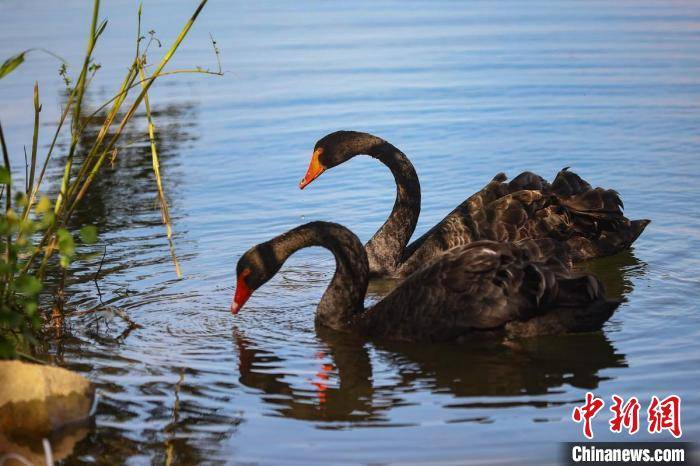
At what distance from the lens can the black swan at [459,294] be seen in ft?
18.9

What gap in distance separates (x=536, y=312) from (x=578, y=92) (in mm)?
7820

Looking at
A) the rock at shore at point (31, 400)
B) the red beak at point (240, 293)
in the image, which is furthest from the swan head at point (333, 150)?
the rock at shore at point (31, 400)

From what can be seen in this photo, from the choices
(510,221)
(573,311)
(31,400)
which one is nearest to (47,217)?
(31,400)

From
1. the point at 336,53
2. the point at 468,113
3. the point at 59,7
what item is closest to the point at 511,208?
the point at 468,113

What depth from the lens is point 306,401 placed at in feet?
17.1

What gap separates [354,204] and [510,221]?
77.0 inches

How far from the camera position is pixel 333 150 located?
7.93 meters

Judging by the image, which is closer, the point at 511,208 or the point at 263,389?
the point at 263,389

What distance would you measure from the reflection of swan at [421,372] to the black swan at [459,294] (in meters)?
0.11

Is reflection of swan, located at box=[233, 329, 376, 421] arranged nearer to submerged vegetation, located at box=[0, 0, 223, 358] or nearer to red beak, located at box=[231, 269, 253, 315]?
red beak, located at box=[231, 269, 253, 315]

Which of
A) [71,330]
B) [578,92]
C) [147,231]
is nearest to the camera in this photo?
[71,330]

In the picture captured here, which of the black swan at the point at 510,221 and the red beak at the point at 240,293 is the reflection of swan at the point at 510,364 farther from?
the black swan at the point at 510,221

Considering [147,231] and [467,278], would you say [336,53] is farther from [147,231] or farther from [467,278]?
[467,278]

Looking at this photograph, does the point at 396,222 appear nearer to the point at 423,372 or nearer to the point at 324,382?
the point at 423,372
